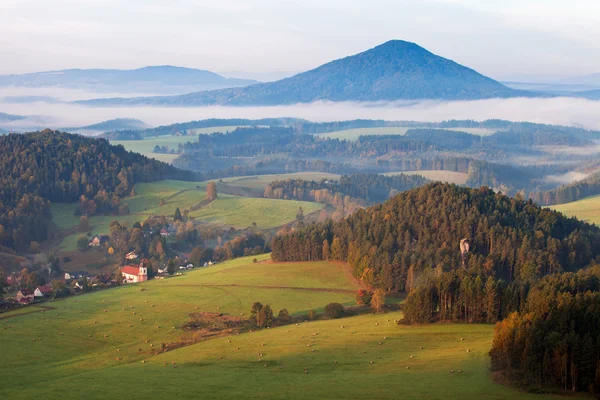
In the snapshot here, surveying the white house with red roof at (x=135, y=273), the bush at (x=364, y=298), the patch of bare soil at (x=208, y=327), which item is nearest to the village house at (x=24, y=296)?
the white house with red roof at (x=135, y=273)

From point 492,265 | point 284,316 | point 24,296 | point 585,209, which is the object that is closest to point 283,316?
point 284,316

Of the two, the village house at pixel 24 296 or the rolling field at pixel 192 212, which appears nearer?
the village house at pixel 24 296

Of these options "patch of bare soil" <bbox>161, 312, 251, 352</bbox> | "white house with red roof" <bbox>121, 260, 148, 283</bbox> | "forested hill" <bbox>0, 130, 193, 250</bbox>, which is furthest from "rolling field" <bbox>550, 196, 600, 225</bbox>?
"forested hill" <bbox>0, 130, 193, 250</bbox>

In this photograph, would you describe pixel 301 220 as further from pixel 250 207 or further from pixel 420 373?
pixel 420 373

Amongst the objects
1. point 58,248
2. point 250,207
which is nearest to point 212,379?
point 58,248

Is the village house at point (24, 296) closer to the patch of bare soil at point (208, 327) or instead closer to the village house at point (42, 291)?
the village house at point (42, 291)

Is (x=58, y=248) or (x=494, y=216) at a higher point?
(x=494, y=216)
